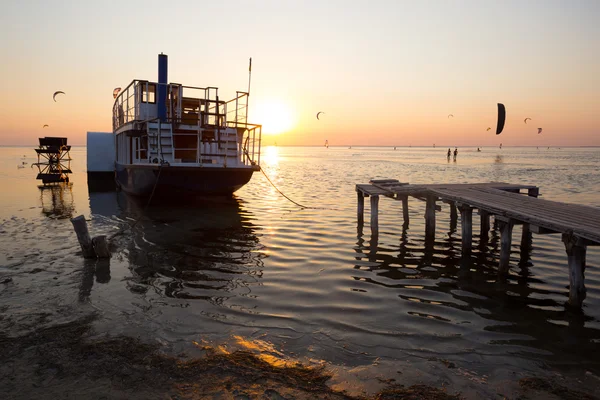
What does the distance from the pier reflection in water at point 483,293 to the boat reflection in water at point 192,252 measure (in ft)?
9.38

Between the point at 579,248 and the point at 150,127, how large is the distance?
17.4m

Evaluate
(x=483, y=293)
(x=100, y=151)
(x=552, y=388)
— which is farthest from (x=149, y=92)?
(x=552, y=388)

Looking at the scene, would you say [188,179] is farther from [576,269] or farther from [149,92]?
[576,269]

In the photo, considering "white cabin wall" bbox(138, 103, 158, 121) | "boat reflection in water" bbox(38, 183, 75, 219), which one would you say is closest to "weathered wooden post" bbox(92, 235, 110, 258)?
"boat reflection in water" bbox(38, 183, 75, 219)

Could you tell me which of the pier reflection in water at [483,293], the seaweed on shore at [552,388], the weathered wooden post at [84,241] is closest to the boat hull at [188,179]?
the weathered wooden post at [84,241]

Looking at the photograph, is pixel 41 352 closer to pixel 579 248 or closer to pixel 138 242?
pixel 138 242

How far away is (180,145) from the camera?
20.6m

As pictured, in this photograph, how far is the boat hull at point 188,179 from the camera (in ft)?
58.3

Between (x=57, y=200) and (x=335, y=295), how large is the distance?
1991 centimetres

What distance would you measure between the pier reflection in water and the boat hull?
27.9 feet

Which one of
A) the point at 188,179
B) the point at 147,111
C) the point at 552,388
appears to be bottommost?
the point at 552,388

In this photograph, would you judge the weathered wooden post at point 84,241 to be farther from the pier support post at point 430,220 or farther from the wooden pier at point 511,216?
the pier support post at point 430,220

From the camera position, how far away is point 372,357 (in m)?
5.48

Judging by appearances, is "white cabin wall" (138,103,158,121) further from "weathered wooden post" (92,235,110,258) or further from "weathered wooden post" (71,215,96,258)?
"weathered wooden post" (92,235,110,258)
